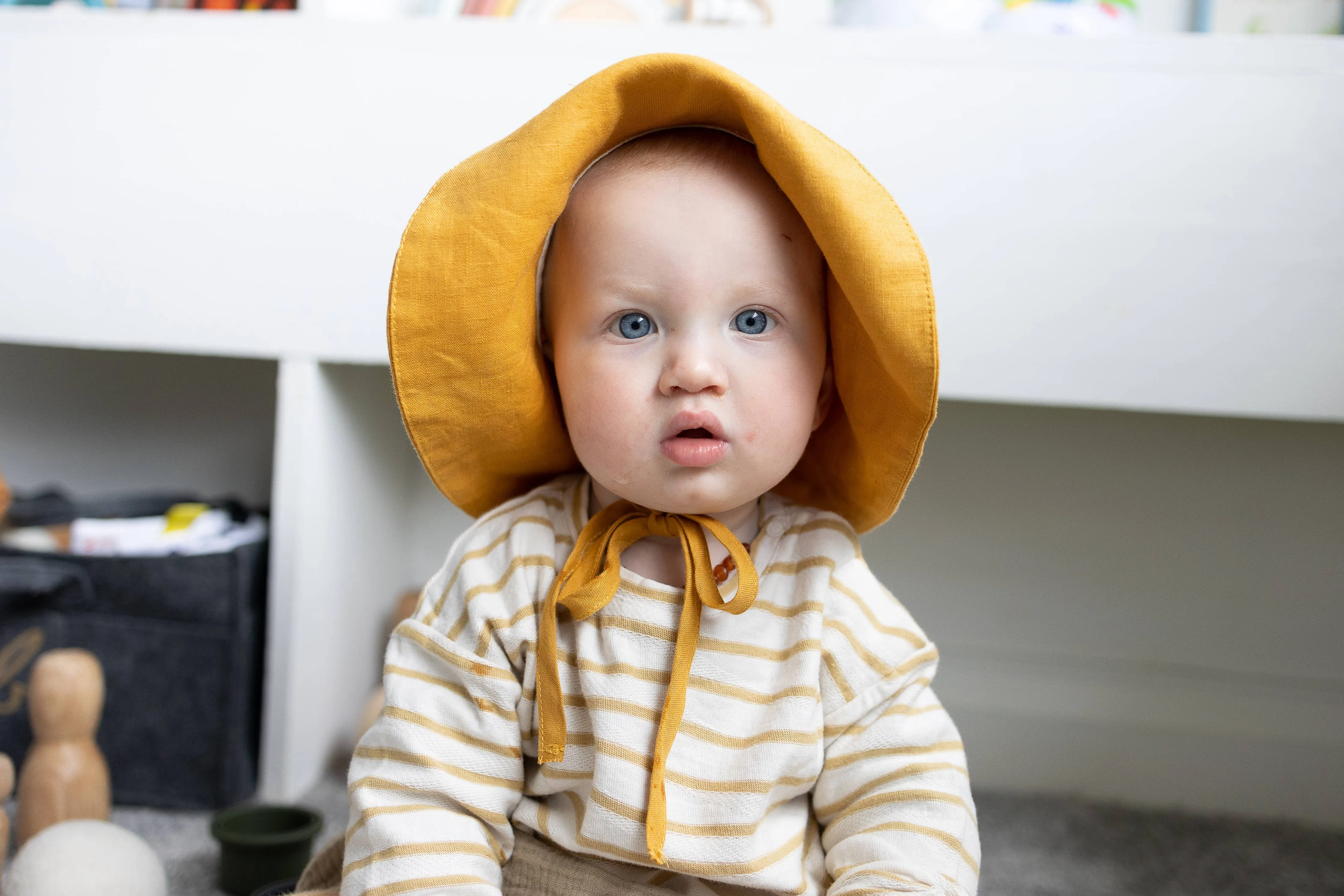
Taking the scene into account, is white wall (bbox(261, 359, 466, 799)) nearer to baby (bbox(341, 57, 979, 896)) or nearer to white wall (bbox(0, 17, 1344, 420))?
white wall (bbox(0, 17, 1344, 420))

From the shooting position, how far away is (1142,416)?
128 cm

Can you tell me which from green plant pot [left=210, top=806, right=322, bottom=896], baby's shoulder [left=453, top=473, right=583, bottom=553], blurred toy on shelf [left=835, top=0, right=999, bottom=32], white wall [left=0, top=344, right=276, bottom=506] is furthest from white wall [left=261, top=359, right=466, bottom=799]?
blurred toy on shelf [left=835, top=0, right=999, bottom=32]

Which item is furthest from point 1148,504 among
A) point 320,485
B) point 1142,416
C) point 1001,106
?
point 320,485

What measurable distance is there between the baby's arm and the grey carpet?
364mm

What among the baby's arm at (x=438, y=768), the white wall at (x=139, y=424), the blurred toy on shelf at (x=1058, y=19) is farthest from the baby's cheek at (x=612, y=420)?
the white wall at (x=139, y=424)

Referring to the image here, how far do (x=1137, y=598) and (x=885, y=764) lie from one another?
0.77 metres

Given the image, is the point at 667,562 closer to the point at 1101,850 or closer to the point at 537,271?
the point at 537,271

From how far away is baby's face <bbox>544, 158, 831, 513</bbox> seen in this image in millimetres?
602

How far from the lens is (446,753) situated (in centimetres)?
64

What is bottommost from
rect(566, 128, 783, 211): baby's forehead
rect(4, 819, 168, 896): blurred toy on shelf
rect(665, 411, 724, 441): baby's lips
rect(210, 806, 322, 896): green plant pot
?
rect(210, 806, 322, 896): green plant pot

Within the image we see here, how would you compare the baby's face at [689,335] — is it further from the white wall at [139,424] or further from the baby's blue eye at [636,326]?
the white wall at [139,424]

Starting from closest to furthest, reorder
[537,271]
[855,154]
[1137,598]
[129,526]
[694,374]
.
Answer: [694,374] < [537,271] < [855,154] < [129,526] < [1137,598]

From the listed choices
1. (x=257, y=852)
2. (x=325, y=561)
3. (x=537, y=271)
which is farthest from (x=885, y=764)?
(x=325, y=561)

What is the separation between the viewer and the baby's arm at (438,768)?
60 centimetres
